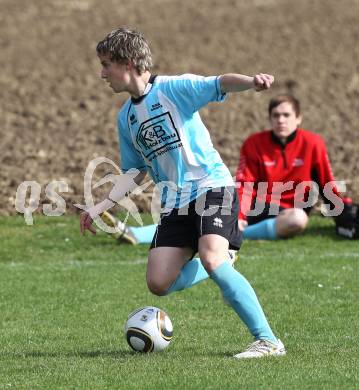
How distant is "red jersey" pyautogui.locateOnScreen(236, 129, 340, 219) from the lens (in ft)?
37.2

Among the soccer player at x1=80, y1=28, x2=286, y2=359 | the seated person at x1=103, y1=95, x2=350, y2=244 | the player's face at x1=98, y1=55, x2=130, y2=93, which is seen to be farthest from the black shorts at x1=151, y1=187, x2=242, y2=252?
the seated person at x1=103, y1=95, x2=350, y2=244

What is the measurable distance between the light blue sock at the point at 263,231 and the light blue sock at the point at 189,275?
4268 millimetres

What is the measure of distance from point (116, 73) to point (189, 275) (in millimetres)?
1377

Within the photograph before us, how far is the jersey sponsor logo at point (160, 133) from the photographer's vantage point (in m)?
6.72

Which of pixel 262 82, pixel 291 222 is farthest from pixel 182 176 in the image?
pixel 291 222

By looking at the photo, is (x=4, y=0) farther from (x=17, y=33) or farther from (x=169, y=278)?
(x=169, y=278)

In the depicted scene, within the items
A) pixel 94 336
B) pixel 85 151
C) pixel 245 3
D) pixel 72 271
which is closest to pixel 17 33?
pixel 245 3

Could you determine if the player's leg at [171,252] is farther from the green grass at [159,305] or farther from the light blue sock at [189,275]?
the green grass at [159,305]

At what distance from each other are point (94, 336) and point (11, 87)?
10905mm

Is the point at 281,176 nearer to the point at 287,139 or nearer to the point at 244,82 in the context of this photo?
the point at 287,139

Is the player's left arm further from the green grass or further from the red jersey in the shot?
the red jersey

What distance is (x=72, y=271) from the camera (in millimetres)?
9781

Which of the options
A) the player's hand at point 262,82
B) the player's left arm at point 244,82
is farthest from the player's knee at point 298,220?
the player's hand at point 262,82

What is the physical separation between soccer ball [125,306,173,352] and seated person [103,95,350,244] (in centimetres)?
437
